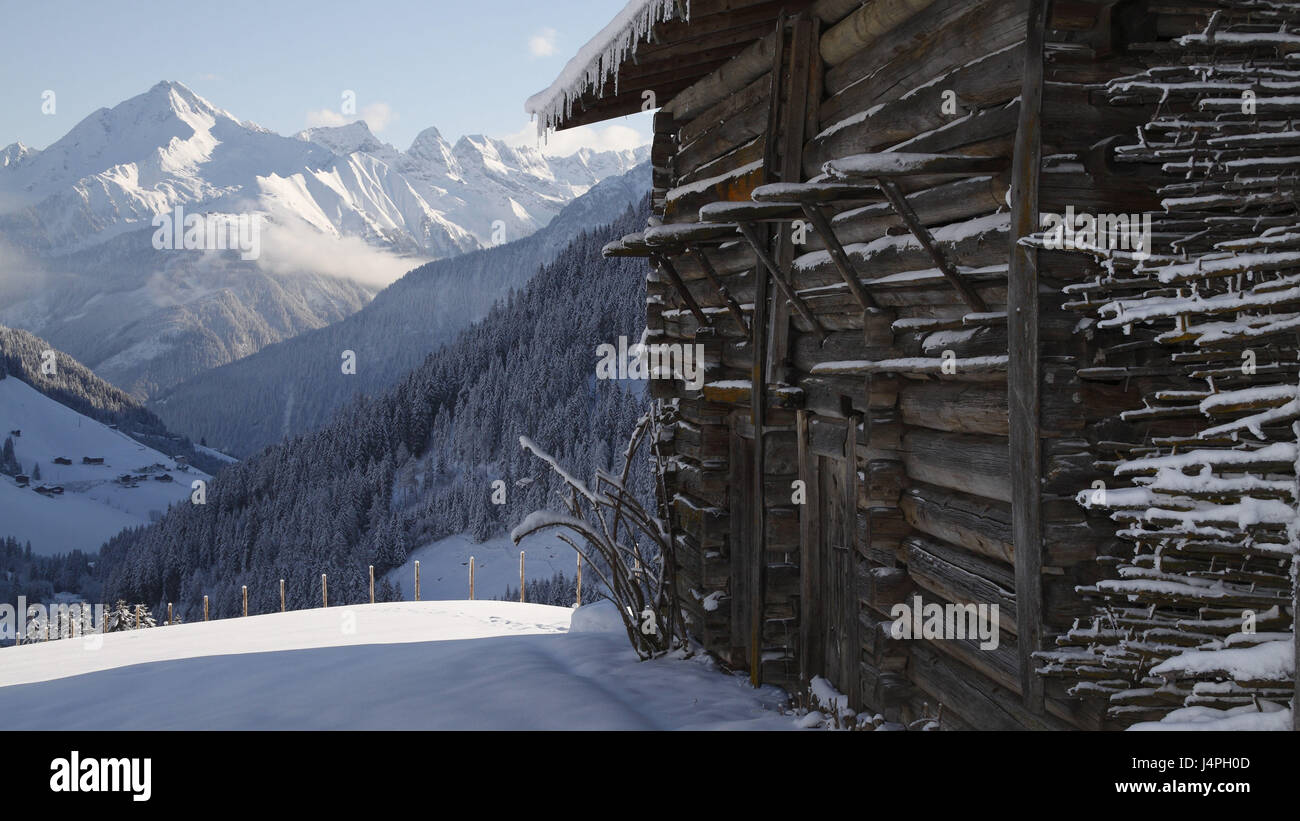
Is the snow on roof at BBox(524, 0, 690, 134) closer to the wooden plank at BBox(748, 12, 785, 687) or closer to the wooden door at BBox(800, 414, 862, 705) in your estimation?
the wooden plank at BBox(748, 12, 785, 687)

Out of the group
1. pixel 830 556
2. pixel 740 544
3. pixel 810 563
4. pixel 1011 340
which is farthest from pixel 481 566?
pixel 1011 340

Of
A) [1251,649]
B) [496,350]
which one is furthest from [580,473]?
[1251,649]

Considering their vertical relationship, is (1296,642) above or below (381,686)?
above

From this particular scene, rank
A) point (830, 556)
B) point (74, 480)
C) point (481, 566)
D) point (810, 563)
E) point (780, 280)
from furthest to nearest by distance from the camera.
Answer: point (74, 480), point (481, 566), point (810, 563), point (830, 556), point (780, 280)

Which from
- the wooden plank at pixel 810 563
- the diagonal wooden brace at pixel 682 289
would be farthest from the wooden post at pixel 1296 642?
the diagonal wooden brace at pixel 682 289

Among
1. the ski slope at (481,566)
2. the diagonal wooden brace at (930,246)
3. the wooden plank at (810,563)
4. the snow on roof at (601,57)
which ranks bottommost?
the ski slope at (481,566)

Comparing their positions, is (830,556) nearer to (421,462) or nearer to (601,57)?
(601,57)

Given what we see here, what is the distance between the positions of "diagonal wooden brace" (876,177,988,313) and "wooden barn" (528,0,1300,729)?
0.01 meters

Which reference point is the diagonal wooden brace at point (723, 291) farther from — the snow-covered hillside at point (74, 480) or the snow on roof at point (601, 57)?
the snow-covered hillside at point (74, 480)

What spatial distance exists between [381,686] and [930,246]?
4841mm

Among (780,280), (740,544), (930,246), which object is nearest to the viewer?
(930,246)

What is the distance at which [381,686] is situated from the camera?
21.4ft

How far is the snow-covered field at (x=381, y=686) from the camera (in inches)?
220

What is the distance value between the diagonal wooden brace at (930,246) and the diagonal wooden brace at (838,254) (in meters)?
0.52
